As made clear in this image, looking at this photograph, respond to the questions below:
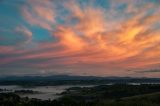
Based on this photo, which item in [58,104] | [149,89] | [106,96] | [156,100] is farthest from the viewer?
[149,89]

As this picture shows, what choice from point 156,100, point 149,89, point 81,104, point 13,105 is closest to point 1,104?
point 13,105

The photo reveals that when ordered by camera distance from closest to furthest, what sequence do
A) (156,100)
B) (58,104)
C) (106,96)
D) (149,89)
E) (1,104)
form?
(1,104) → (58,104) → (156,100) → (106,96) → (149,89)

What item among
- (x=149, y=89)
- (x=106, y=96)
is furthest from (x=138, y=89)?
(x=106, y=96)

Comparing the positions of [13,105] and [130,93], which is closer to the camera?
[13,105]

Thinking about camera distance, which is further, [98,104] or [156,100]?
[156,100]

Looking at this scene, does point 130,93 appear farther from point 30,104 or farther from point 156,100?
point 30,104

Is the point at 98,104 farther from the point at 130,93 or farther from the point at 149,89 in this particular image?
the point at 149,89

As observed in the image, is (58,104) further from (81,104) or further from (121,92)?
(121,92)

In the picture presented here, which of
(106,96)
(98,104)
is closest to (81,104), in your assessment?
(98,104)
